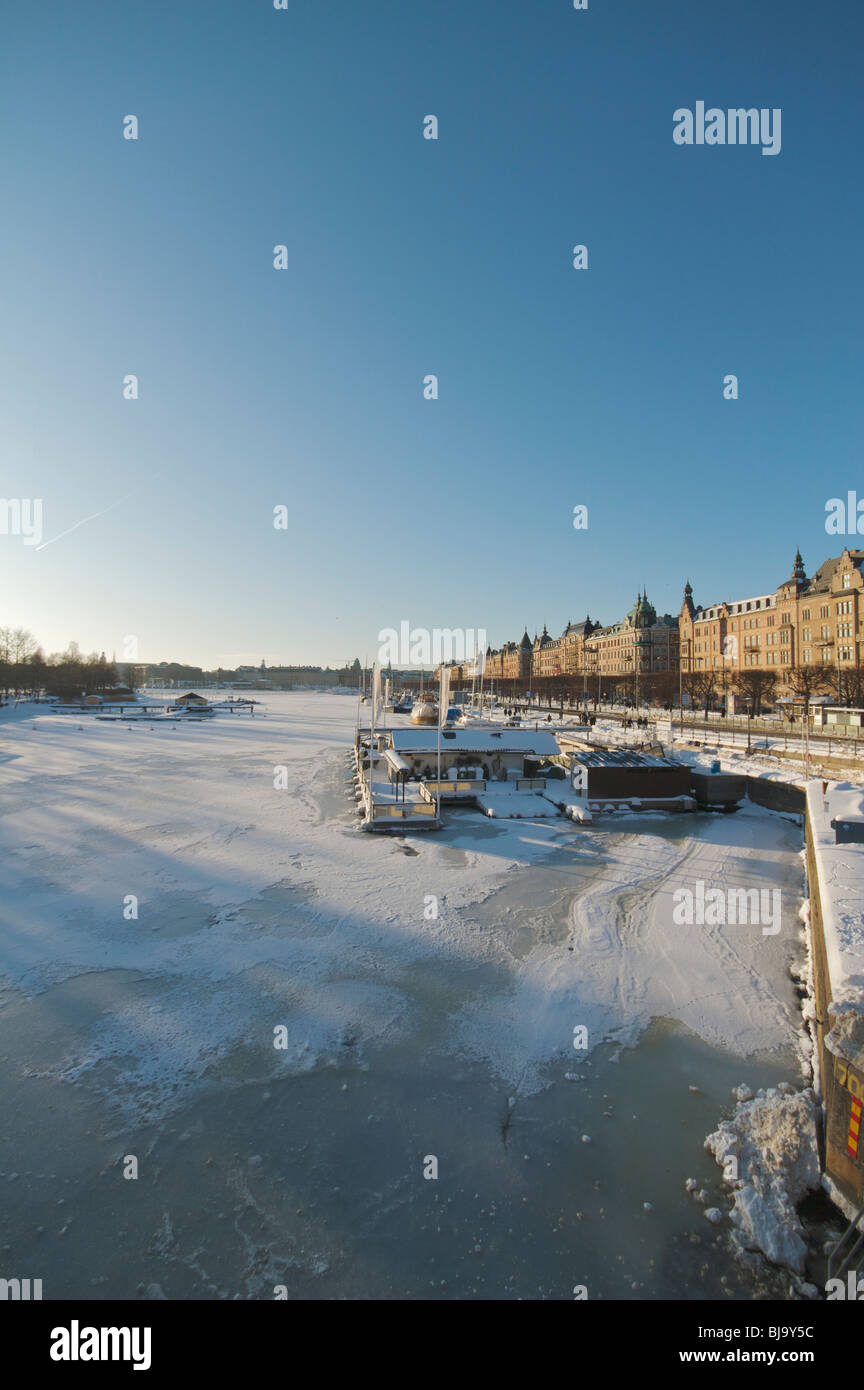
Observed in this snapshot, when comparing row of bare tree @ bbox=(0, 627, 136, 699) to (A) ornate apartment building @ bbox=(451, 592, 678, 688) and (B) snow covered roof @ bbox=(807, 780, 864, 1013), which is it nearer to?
(A) ornate apartment building @ bbox=(451, 592, 678, 688)

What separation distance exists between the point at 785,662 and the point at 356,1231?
90500 mm

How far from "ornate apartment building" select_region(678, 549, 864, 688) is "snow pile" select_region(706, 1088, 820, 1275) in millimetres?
58813

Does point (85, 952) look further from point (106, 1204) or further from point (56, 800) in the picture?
point (56, 800)

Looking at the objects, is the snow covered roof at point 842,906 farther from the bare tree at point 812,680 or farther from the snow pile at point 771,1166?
the bare tree at point 812,680

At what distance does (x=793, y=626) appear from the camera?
79.8 meters

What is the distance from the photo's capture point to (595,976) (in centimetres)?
1120

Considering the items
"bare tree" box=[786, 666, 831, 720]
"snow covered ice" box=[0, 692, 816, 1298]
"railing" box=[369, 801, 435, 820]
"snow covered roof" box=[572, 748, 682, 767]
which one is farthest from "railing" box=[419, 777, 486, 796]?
"bare tree" box=[786, 666, 831, 720]

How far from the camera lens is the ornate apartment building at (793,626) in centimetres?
6938

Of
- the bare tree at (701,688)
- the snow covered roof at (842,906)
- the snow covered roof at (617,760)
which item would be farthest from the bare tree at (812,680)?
the snow covered roof at (842,906)

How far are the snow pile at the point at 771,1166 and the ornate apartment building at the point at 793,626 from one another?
193ft

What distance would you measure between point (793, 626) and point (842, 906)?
81.9 metres

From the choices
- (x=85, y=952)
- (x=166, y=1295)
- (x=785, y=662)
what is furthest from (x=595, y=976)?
(x=785, y=662)
